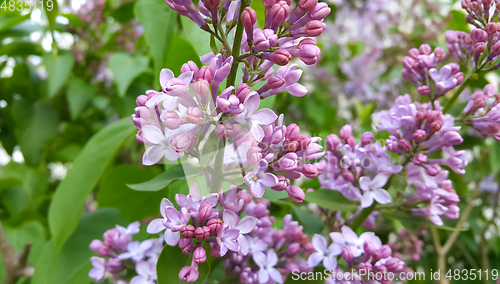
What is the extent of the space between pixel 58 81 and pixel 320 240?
94 cm

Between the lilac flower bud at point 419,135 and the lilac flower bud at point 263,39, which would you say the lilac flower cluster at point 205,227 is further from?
the lilac flower bud at point 419,135

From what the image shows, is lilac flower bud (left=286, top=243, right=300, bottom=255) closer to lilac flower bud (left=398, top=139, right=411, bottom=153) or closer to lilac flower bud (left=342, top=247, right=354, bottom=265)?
lilac flower bud (left=342, top=247, right=354, bottom=265)

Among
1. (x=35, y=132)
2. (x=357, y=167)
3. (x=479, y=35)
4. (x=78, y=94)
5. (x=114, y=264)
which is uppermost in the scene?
(x=479, y=35)

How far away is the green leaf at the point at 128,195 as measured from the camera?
0.81 meters

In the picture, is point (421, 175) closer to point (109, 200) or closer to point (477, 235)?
point (109, 200)

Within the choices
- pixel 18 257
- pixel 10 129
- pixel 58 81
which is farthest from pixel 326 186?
pixel 10 129

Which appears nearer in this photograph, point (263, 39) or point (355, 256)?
point (263, 39)

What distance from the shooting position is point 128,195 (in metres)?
0.86

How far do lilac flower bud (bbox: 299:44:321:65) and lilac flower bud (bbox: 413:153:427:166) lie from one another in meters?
0.29

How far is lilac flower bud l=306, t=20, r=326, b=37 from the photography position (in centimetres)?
41

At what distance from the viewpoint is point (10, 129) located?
1317mm

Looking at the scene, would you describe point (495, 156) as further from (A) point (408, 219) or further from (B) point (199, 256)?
(B) point (199, 256)

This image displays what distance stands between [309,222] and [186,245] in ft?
1.06

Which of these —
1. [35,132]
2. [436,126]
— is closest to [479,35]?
[436,126]
